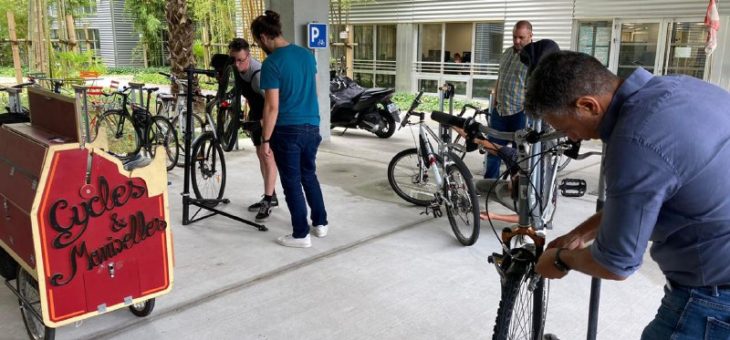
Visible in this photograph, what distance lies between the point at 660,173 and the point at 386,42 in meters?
14.3

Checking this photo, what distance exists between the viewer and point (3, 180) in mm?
2615

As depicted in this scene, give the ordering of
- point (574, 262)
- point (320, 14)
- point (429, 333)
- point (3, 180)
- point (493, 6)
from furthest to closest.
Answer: point (493, 6)
point (320, 14)
point (429, 333)
point (3, 180)
point (574, 262)

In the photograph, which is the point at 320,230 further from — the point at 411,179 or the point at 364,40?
the point at 364,40

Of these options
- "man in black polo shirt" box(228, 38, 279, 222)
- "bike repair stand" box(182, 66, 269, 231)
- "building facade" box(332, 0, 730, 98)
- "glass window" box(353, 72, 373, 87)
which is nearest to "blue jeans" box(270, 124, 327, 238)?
"bike repair stand" box(182, 66, 269, 231)

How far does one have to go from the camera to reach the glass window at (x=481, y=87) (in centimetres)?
1329

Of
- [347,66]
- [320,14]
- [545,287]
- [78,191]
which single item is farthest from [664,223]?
[347,66]

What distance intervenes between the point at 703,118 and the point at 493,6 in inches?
470

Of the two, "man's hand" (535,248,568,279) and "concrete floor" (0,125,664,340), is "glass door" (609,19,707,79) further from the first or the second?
"man's hand" (535,248,568,279)

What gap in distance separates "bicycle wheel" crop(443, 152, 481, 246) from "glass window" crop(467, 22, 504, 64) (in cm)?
930

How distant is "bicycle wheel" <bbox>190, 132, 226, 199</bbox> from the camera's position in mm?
4938

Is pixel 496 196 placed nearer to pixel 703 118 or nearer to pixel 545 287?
pixel 545 287

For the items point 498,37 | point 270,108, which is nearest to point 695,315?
point 270,108

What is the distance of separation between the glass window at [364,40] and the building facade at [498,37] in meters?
0.03

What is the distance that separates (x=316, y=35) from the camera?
733 centimetres
